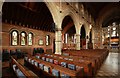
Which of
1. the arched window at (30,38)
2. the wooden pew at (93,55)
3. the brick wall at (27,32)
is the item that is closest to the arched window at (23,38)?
the brick wall at (27,32)

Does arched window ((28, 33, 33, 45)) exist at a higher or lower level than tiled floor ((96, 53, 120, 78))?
higher

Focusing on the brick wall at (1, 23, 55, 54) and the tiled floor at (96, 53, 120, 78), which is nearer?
the tiled floor at (96, 53, 120, 78)

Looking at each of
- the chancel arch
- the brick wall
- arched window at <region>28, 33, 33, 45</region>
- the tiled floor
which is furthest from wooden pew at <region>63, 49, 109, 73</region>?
the chancel arch

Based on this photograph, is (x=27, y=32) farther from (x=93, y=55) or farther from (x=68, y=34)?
(x=68, y=34)

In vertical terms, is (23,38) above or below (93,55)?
above

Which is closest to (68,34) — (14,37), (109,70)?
(14,37)

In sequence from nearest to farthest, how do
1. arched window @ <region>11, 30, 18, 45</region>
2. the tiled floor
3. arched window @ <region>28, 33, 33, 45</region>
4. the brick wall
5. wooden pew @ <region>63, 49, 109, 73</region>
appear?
the tiled floor → wooden pew @ <region>63, 49, 109, 73</region> → the brick wall → arched window @ <region>11, 30, 18, 45</region> → arched window @ <region>28, 33, 33, 45</region>

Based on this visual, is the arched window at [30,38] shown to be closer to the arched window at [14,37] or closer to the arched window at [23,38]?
the arched window at [23,38]

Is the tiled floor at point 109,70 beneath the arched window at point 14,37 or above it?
beneath

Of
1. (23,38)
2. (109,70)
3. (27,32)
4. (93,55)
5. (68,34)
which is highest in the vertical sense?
(68,34)

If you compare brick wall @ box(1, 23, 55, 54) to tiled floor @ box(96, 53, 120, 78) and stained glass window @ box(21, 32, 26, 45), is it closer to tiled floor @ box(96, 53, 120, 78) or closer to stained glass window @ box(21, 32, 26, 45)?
stained glass window @ box(21, 32, 26, 45)

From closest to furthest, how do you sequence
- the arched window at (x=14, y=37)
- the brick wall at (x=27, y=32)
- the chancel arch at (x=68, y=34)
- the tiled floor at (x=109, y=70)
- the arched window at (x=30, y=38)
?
the tiled floor at (x=109, y=70), the brick wall at (x=27, y=32), the arched window at (x=14, y=37), the arched window at (x=30, y=38), the chancel arch at (x=68, y=34)

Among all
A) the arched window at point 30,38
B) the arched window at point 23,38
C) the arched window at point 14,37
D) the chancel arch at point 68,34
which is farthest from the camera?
the chancel arch at point 68,34

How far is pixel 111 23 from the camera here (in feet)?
94.7
